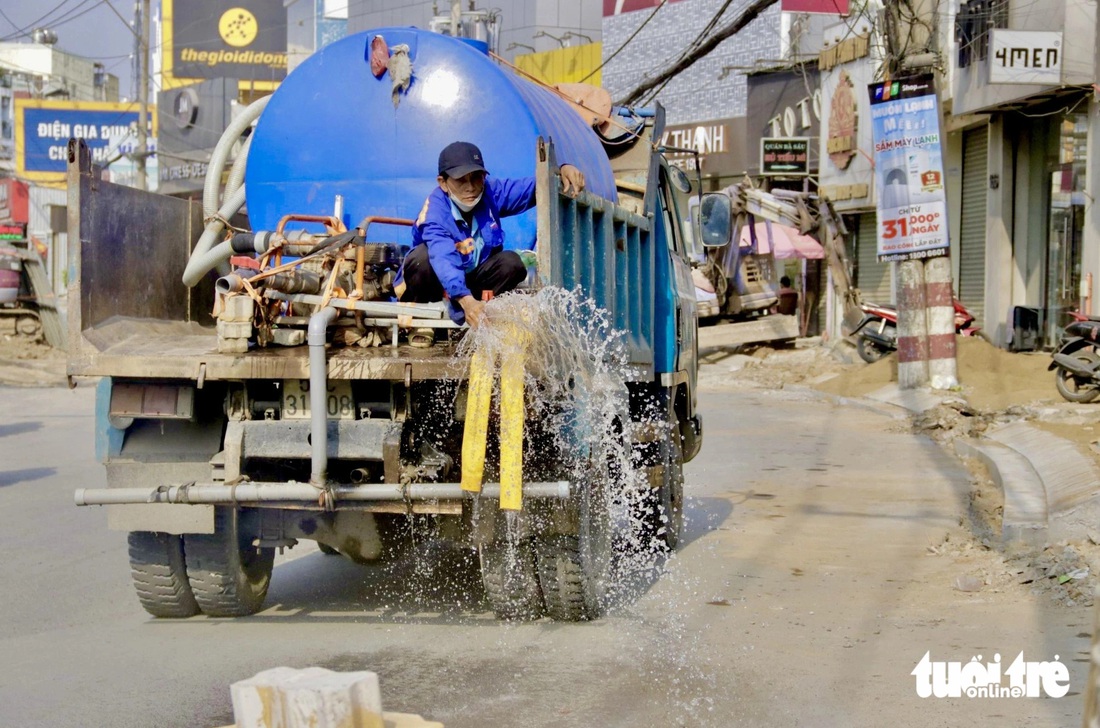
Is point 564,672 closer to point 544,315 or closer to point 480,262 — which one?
point 544,315

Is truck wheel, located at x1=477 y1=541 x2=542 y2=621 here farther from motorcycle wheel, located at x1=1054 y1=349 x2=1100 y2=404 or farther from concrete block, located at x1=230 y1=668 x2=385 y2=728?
motorcycle wheel, located at x1=1054 y1=349 x2=1100 y2=404

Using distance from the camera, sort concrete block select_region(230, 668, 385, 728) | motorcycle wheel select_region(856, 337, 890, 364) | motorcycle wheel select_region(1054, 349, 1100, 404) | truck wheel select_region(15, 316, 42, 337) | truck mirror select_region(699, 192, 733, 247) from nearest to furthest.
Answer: concrete block select_region(230, 668, 385, 728), truck mirror select_region(699, 192, 733, 247), motorcycle wheel select_region(1054, 349, 1100, 404), motorcycle wheel select_region(856, 337, 890, 364), truck wheel select_region(15, 316, 42, 337)

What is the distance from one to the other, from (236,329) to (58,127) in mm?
57900

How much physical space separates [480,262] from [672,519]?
2976 mm

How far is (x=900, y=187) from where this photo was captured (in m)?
16.6

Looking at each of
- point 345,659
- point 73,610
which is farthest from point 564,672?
point 73,610

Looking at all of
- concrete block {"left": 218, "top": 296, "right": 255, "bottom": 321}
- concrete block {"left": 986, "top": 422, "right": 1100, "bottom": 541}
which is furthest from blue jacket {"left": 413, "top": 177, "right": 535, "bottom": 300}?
concrete block {"left": 986, "top": 422, "right": 1100, "bottom": 541}

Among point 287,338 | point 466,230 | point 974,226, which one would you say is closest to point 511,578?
point 287,338

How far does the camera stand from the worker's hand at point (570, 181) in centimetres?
568

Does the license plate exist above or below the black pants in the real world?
below

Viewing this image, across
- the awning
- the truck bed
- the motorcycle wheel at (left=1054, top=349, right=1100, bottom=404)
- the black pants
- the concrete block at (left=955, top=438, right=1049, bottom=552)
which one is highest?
the awning

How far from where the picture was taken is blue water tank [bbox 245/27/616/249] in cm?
628

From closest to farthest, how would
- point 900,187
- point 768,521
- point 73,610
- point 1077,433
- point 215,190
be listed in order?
point 73,610 < point 215,190 < point 768,521 < point 1077,433 < point 900,187

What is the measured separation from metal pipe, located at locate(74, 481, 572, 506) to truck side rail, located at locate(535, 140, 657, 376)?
2.88ft
